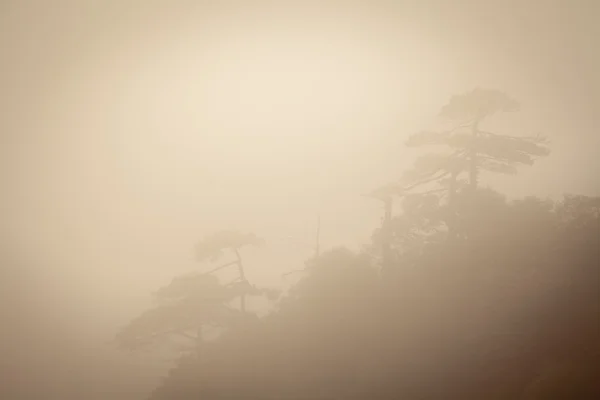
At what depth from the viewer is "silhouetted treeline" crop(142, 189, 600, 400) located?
12625 mm

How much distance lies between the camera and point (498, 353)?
1329cm

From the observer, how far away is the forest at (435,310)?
13.0m

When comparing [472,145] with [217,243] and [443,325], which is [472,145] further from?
[217,243]

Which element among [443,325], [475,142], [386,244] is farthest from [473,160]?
[443,325]

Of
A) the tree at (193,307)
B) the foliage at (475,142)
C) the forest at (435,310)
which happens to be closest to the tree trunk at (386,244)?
the forest at (435,310)

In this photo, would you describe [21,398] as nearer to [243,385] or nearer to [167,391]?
[167,391]

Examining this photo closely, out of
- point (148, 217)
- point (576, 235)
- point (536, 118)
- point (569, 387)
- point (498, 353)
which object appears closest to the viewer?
point (569, 387)

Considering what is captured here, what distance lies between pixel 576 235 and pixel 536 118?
155654mm

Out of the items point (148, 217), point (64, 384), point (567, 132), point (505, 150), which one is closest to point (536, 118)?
point (567, 132)

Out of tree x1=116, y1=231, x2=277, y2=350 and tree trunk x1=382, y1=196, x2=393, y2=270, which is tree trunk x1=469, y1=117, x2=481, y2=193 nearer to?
tree trunk x1=382, y1=196, x2=393, y2=270

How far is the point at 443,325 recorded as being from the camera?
1622 cm

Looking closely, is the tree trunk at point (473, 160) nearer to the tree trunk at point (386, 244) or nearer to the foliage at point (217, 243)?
the tree trunk at point (386, 244)

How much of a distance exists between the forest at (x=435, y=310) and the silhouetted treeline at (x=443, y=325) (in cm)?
6

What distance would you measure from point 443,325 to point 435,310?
42.2 inches
